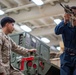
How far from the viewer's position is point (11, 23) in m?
4.04

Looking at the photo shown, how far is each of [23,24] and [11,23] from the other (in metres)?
5.98

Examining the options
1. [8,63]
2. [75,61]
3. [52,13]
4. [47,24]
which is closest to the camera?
[75,61]

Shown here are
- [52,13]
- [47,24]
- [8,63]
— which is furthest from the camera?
[47,24]

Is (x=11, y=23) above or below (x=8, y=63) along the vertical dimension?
above

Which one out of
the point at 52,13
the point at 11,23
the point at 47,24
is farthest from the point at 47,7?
the point at 11,23

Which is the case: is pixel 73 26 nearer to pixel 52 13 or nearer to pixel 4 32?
pixel 4 32

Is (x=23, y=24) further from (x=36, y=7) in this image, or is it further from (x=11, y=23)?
(x=11, y=23)

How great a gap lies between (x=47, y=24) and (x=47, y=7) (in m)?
2.06

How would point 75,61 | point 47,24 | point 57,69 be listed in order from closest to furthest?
point 75,61
point 57,69
point 47,24

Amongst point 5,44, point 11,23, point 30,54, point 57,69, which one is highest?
point 11,23

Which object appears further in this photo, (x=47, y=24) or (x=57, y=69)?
(x=47, y=24)

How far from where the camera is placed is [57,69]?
17.5 ft

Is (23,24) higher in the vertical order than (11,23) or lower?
lower

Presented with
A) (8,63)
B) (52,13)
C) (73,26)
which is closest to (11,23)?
(8,63)
